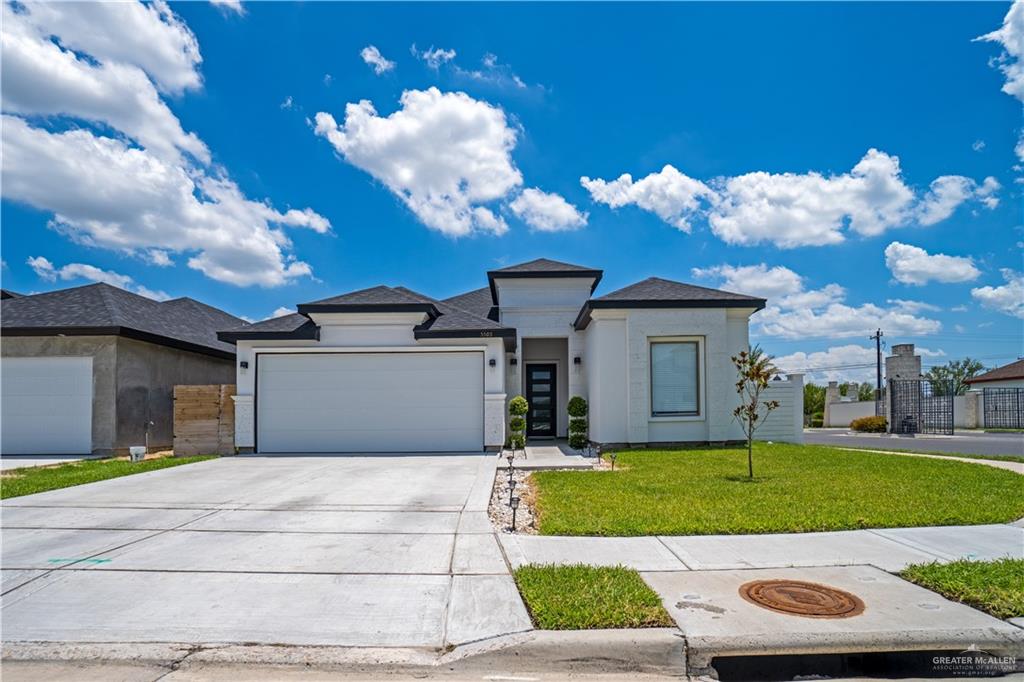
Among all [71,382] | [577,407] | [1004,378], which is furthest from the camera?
[1004,378]

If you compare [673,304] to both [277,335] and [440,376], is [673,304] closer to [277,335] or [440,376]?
[440,376]

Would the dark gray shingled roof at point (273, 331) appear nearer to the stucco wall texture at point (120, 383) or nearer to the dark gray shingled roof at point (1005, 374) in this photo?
the stucco wall texture at point (120, 383)

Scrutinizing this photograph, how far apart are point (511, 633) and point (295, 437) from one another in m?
12.2

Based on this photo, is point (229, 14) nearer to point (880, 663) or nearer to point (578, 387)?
point (578, 387)

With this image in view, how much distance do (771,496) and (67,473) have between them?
480 inches

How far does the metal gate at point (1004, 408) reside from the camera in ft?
84.4

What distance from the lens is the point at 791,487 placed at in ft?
28.7

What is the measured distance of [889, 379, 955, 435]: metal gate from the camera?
25.1 meters

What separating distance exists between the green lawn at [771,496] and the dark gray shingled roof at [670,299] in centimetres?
408

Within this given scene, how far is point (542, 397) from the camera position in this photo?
61.7 ft

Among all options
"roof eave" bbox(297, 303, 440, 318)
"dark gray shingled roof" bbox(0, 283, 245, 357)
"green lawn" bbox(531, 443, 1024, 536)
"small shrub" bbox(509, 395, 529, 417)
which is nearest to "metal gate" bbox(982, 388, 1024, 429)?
"green lawn" bbox(531, 443, 1024, 536)

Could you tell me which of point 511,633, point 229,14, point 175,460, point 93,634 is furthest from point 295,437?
point 511,633

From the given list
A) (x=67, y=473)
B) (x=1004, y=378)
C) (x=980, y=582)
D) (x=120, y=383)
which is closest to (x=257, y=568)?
(x=980, y=582)

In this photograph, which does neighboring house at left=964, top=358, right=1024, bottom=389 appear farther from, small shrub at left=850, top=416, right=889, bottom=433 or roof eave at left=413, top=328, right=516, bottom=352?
roof eave at left=413, top=328, right=516, bottom=352
